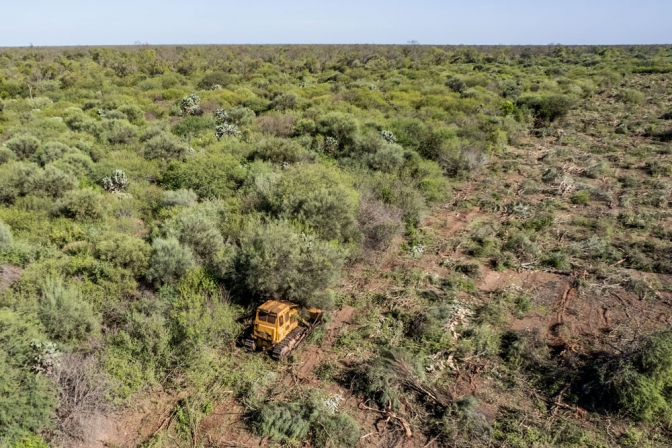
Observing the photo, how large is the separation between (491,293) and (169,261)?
10.8 metres

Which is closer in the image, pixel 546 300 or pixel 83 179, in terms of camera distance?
pixel 546 300

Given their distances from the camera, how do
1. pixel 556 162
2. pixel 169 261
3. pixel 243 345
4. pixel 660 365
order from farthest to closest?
1. pixel 556 162
2. pixel 169 261
3. pixel 243 345
4. pixel 660 365

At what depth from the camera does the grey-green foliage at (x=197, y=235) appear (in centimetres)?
1330

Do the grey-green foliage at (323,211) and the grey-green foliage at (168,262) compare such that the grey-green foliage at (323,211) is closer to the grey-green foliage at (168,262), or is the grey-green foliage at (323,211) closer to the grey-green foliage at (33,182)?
the grey-green foliage at (168,262)

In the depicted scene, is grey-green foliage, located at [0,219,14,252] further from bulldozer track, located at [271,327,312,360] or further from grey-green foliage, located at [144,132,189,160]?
grey-green foliage, located at [144,132,189,160]

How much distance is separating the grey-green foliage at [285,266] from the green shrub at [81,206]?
761cm

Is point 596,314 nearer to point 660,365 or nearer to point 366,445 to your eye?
point 660,365

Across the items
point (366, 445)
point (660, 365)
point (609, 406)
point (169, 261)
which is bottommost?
point (366, 445)

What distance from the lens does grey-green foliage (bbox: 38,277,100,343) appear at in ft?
30.9

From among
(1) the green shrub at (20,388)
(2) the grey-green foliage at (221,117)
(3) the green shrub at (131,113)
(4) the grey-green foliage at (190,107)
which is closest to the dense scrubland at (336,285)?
(1) the green shrub at (20,388)

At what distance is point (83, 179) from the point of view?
19.4 m

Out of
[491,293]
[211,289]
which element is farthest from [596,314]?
[211,289]

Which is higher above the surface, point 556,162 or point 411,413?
point 556,162

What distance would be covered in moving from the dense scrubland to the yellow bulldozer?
42 centimetres
